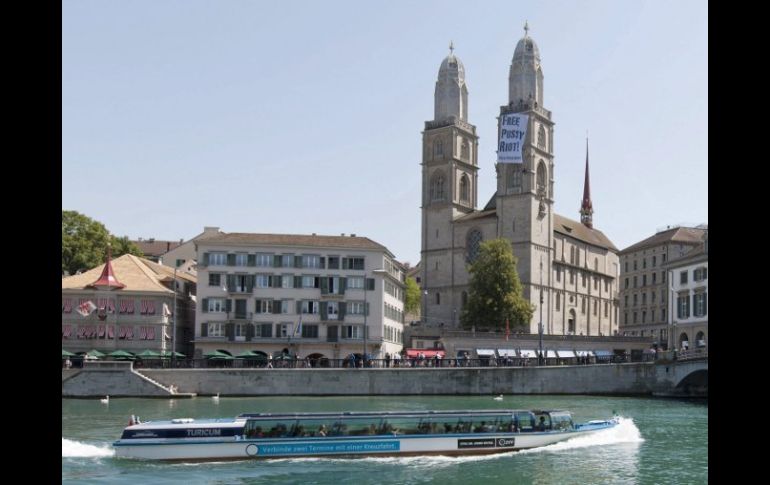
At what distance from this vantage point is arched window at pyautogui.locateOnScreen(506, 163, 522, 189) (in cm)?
12419

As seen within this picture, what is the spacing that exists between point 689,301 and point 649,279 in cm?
5276

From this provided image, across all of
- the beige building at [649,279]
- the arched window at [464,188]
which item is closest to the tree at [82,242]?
the arched window at [464,188]

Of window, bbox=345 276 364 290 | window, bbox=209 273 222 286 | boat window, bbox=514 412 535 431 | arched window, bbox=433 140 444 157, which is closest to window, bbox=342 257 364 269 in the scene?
window, bbox=345 276 364 290

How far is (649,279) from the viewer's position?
13762 centimetres

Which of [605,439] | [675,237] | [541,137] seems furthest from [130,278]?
[675,237]

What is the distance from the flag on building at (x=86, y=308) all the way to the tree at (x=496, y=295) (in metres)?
41.8

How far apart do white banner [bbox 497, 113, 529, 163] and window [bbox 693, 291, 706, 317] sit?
2694 centimetres

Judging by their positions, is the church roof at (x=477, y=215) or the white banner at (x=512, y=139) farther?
the church roof at (x=477, y=215)

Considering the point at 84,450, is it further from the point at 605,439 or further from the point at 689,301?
the point at 689,301

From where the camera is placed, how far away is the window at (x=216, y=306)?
89188 millimetres

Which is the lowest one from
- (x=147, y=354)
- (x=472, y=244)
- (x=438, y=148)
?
(x=147, y=354)

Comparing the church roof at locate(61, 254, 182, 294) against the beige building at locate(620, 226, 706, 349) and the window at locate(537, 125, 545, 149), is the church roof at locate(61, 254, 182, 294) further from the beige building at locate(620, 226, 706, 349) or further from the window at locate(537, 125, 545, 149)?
the beige building at locate(620, 226, 706, 349)

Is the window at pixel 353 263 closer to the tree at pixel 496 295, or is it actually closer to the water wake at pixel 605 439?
the tree at pixel 496 295
